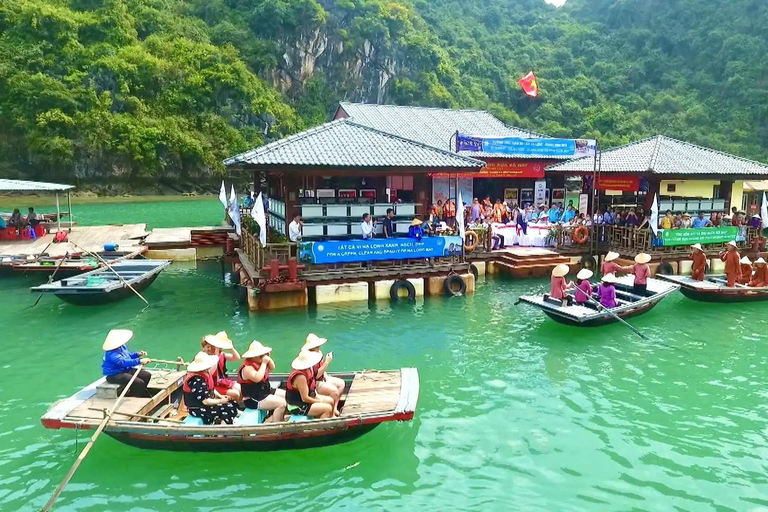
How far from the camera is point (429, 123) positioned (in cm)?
2955

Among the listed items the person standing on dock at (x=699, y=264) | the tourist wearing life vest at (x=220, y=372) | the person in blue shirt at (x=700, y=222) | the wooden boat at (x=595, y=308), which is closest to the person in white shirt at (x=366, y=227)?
the wooden boat at (x=595, y=308)

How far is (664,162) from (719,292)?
592cm

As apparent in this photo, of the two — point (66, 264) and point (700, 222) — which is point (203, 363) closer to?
point (66, 264)

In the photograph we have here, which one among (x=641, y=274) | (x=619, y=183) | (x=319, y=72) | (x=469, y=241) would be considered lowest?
(x=641, y=274)

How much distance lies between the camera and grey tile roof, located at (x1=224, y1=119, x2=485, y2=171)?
15.4 meters

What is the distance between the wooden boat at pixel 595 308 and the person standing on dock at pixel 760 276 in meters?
2.84

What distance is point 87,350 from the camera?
→ 40.9 ft

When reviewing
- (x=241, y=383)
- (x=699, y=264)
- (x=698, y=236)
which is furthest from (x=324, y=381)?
(x=698, y=236)

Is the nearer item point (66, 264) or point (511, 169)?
point (66, 264)

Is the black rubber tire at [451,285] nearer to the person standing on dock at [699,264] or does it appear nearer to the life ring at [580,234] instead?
the life ring at [580,234]

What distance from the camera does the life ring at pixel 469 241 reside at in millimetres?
19469

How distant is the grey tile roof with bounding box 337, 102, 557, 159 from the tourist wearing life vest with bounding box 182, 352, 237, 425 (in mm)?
20143

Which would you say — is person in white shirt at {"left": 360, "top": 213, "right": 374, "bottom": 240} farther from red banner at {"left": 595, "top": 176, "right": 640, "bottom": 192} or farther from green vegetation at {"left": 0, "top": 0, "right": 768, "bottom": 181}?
green vegetation at {"left": 0, "top": 0, "right": 768, "bottom": 181}

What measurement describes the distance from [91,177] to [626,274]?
4644cm
